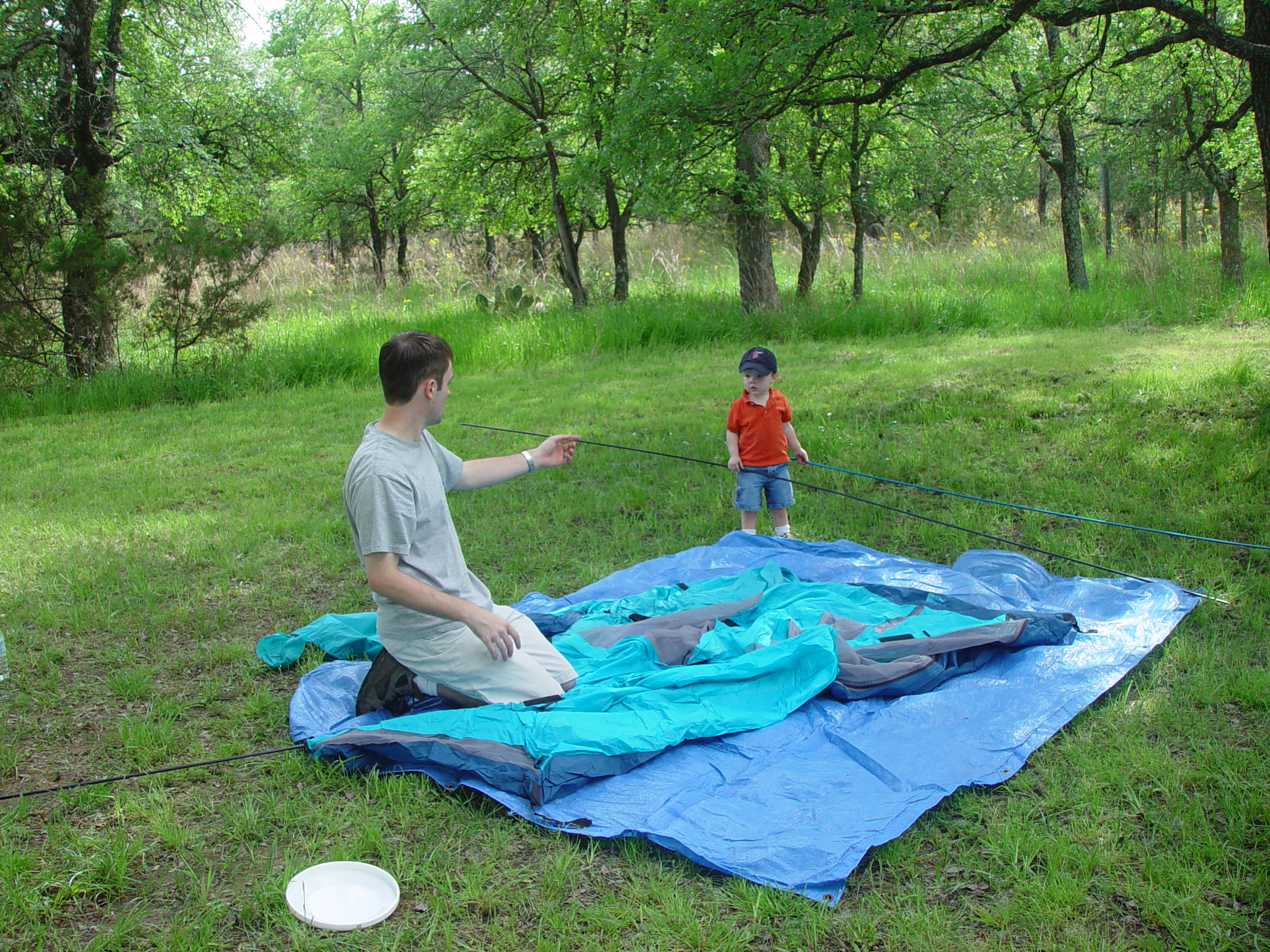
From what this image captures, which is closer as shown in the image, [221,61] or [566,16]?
[566,16]

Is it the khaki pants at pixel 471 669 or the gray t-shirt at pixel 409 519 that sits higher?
the gray t-shirt at pixel 409 519

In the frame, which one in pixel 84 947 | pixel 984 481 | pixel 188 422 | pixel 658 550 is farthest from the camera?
pixel 188 422

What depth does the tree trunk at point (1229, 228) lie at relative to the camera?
11.7 metres

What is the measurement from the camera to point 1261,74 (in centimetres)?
583

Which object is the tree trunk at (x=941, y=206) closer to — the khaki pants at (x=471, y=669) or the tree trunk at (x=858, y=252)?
the tree trunk at (x=858, y=252)

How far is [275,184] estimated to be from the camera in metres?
19.5

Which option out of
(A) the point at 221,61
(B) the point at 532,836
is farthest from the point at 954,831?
(A) the point at 221,61

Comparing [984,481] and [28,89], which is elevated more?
[28,89]

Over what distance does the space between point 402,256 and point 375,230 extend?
3.52ft

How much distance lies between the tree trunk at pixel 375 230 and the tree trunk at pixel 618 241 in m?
7.38

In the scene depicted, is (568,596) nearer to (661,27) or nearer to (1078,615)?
(1078,615)

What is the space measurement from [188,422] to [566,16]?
6.66 metres

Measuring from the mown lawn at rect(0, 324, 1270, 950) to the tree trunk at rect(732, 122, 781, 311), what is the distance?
11.8ft

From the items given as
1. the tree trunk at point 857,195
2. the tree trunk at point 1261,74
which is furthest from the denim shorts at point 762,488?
the tree trunk at point 857,195
